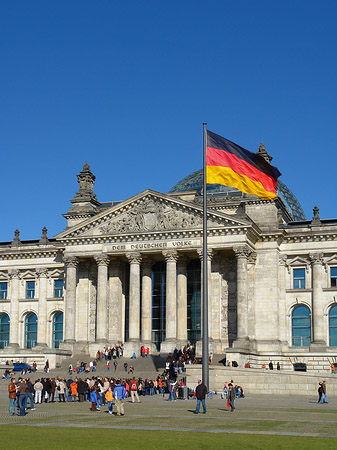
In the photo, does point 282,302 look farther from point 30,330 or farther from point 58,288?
point 30,330

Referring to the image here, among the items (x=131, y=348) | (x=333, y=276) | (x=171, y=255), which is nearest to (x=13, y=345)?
(x=131, y=348)

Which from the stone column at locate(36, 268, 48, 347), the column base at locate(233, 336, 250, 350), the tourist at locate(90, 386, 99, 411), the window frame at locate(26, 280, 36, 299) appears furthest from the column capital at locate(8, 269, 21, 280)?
the tourist at locate(90, 386, 99, 411)

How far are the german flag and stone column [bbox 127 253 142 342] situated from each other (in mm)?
26663

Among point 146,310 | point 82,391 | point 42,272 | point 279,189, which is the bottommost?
point 82,391

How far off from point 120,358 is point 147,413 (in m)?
36.0

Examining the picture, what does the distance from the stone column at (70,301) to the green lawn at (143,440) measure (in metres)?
48.3

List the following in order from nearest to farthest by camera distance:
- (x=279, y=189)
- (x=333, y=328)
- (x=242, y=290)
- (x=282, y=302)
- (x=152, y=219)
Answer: (x=242, y=290) → (x=333, y=328) → (x=152, y=219) → (x=282, y=302) → (x=279, y=189)

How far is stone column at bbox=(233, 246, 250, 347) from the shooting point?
67.9 m

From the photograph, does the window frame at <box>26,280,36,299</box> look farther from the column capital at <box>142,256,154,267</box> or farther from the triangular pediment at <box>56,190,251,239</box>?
the column capital at <box>142,256,154,267</box>

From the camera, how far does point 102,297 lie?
73.0 m

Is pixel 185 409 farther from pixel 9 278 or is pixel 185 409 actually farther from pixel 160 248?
pixel 9 278

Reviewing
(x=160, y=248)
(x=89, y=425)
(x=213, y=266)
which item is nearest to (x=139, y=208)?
(x=160, y=248)

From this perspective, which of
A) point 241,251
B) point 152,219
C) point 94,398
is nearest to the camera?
point 94,398

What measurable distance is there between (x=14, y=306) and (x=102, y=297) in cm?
1570
